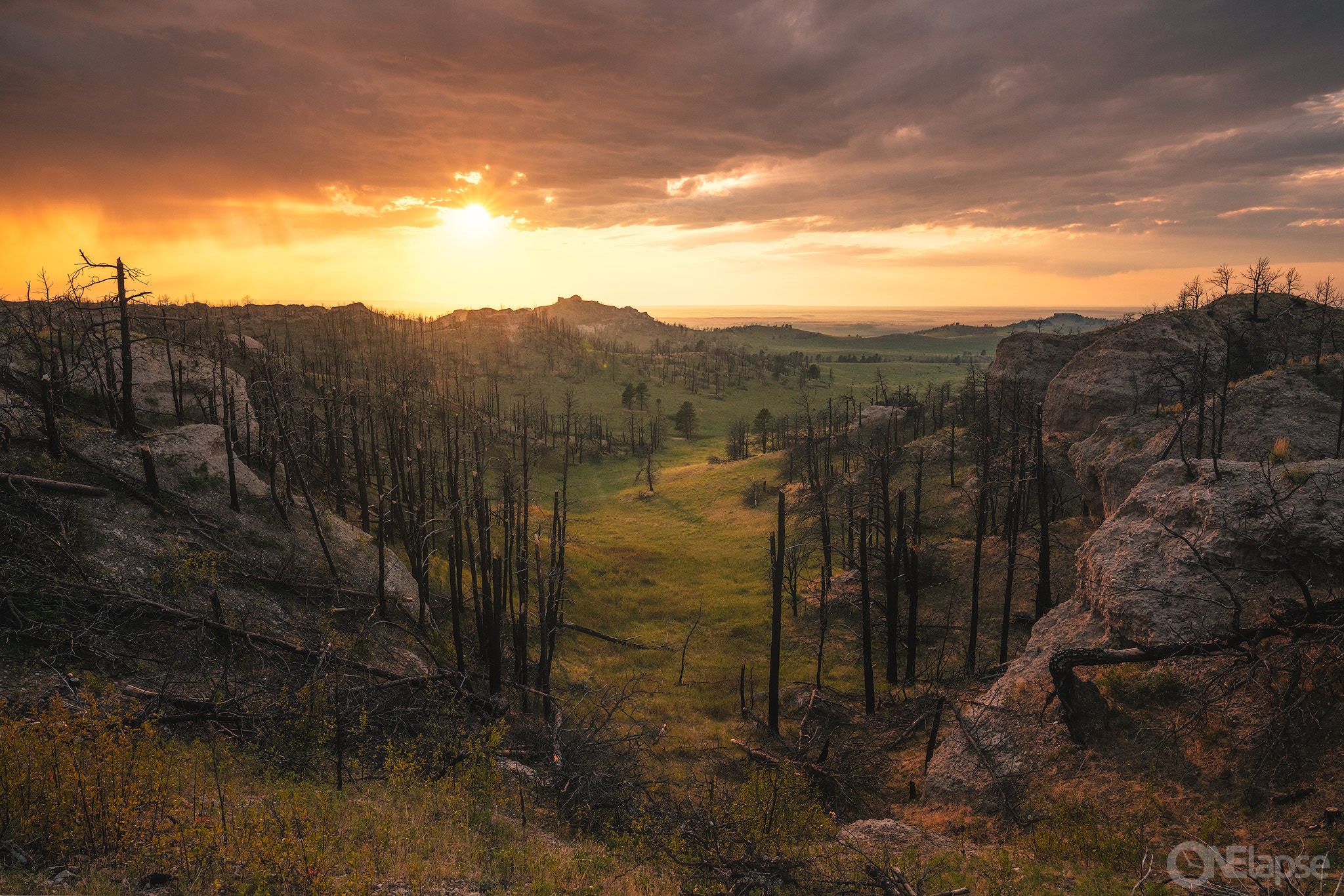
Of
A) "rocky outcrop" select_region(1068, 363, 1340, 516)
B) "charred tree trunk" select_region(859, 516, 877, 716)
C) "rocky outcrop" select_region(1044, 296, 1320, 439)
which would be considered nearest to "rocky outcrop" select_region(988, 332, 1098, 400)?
"rocky outcrop" select_region(1044, 296, 1320, 439)

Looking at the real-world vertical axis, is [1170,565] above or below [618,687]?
above

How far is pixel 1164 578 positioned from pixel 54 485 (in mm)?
34531

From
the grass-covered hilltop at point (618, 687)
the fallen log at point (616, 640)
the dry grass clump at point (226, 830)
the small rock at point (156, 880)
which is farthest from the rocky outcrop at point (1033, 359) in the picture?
the small rock at point (156, 880)

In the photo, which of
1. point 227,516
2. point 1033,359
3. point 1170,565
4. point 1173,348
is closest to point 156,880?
point 227,516

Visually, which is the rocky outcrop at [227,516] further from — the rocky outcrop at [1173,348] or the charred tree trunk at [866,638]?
the rocky outcrop at [1173,348]

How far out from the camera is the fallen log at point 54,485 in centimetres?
1883

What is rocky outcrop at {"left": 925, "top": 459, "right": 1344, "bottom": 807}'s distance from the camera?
12.8 meters

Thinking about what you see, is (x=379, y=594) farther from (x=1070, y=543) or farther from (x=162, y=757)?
(x=1070, y=543)

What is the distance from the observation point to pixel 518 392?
174 m

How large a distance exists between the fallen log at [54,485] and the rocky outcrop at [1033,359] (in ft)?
237

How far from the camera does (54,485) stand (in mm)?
19984

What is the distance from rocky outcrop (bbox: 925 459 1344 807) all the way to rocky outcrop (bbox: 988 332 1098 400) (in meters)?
52.7

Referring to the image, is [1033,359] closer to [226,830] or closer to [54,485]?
[226,830]

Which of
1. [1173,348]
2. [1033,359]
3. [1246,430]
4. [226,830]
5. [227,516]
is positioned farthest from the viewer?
[1033,359]
